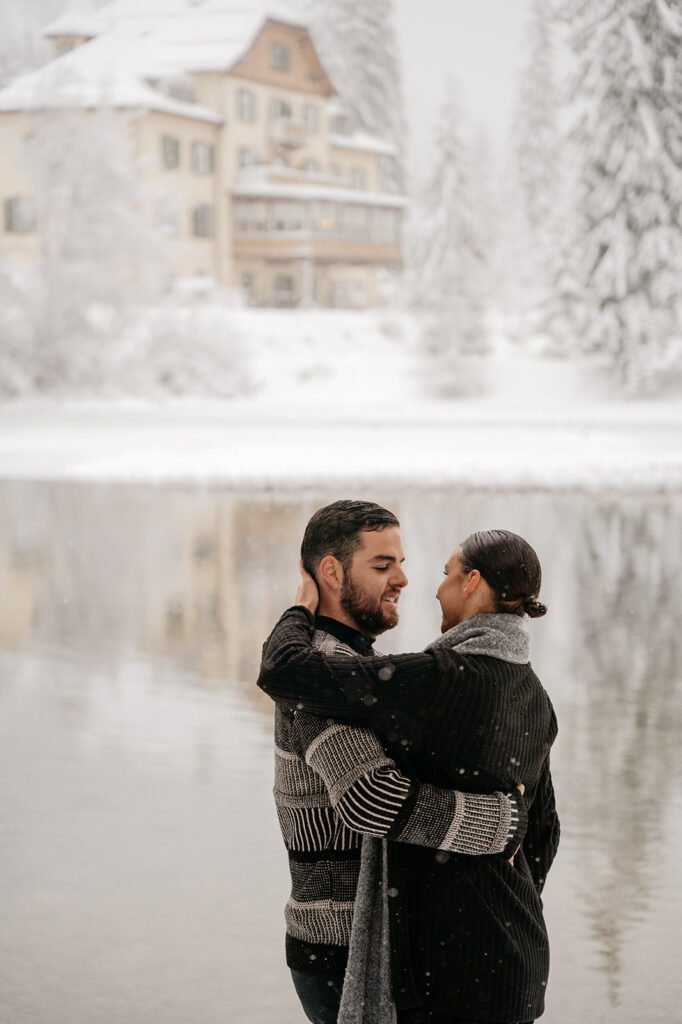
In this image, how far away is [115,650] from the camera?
8734mm

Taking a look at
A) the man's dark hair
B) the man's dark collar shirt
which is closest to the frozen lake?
the man's dark collar shirt

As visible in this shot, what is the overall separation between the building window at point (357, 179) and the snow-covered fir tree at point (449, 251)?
1.52 meters

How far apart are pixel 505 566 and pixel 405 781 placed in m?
0.39

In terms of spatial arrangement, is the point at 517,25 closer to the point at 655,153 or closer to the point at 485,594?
the point at 655,153

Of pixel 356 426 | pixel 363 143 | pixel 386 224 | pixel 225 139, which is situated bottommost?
pixel 356 426

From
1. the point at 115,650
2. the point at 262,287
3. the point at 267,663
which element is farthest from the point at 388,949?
the point at 262,287

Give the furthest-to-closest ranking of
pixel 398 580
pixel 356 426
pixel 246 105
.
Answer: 1. pixel 246 105
2. pixel 356 426
3. pixel 398 580

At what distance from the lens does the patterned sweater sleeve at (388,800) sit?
6.70 ft

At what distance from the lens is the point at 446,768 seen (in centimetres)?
212

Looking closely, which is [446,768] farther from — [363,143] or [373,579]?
[363,143]

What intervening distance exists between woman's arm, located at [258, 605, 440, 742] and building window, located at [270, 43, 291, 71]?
2828 centimetres

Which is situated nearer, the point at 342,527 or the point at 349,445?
the point at 342,527

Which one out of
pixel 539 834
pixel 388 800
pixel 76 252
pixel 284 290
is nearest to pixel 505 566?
pixel 388 800

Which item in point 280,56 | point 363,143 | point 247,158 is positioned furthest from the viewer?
point 247,158
